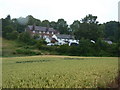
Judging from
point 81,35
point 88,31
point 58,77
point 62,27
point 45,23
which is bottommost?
point 58,77

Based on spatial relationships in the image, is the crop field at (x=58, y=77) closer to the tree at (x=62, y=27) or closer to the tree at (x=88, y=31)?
the tree at (x=88, y=31)

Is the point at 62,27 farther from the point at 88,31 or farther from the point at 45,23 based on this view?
the point at 88,31

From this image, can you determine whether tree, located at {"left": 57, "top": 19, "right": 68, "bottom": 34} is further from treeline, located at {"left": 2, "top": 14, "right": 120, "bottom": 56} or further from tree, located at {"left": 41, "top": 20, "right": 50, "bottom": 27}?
tree, located at {"left": 41, "top": 20, "right": 50, "bottom": 27}

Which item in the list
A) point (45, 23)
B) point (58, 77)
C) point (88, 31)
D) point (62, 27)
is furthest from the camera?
point (45, 23)

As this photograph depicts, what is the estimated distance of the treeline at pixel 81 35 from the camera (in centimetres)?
4453

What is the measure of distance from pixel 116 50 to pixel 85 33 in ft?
47.1

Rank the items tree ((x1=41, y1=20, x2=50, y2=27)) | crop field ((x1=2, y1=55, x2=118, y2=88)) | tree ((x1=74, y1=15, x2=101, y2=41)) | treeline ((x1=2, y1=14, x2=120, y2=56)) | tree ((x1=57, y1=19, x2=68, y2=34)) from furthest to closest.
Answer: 1. tree ((x1=41, y1=20, x2=50, y2=27))
2. tree ((x1=57, y1=19, x2=68, y2=34))
3. tree ((x1=74, y1=15, x2=101, y2=41))
4. treeline ((x1=2, y1=14, x2=120, y2=56))
5. crop field ((x1=2, y1=55, x2=118, y2=88))

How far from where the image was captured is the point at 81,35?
58.2 meters

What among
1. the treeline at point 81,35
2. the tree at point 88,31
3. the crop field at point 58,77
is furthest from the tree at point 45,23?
the crop field at point 58,77

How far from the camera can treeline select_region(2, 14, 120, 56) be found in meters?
44.5

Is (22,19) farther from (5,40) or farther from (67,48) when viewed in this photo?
(67,48)

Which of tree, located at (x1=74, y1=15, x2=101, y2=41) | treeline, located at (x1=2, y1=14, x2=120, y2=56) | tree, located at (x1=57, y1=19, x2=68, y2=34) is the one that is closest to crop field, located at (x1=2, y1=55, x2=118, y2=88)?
treeline, located at (x1=2, y1=14, x2=120, y2=56)

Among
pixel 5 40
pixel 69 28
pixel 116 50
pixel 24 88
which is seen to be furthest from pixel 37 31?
pixel 24 88

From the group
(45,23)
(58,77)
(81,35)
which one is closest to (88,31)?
(81,35)
